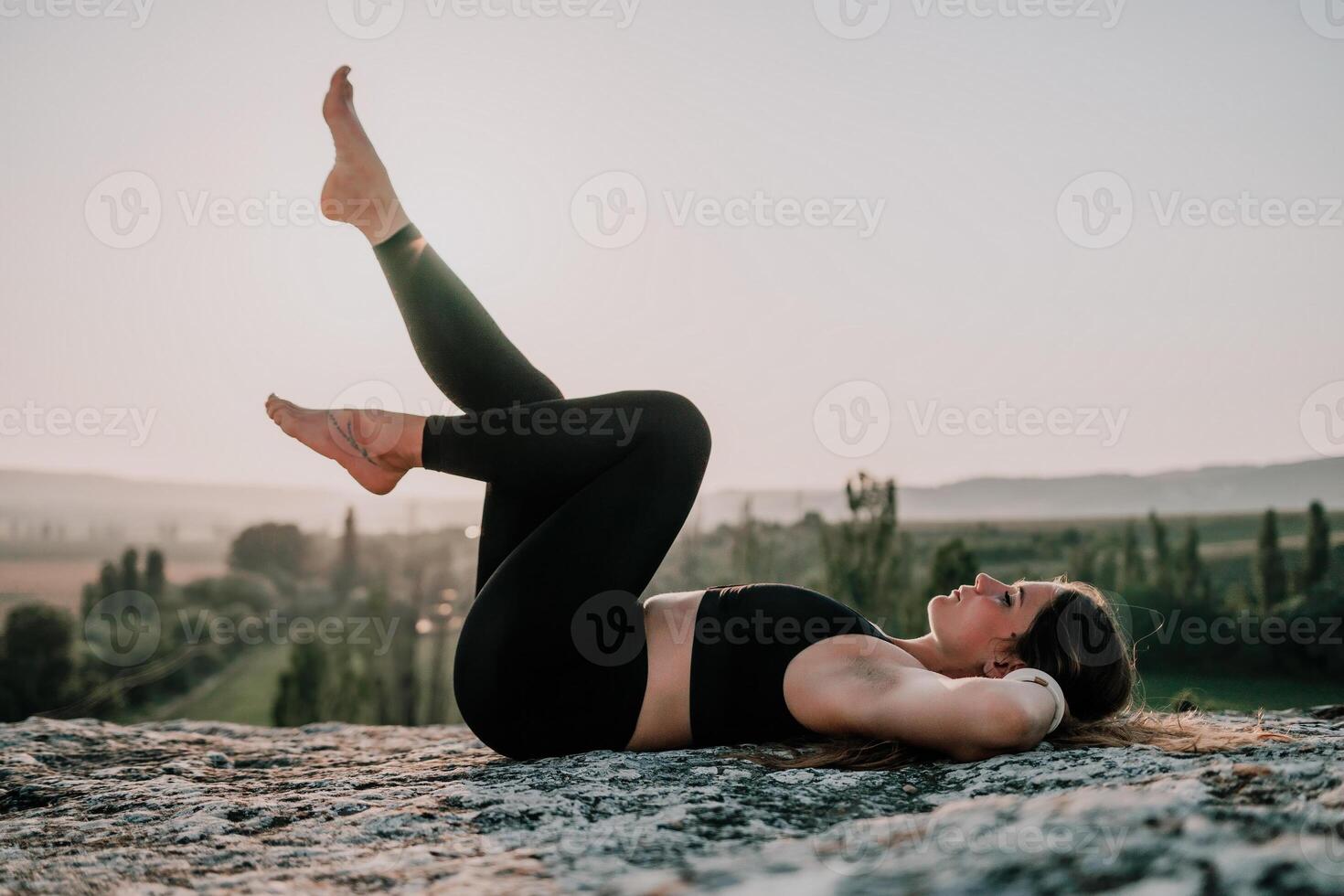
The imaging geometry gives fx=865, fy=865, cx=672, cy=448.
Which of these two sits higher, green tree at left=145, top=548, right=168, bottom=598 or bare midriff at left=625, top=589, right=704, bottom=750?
bare midriff at left=625, top=589, right=704, bottom=750

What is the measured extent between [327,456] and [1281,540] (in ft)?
33.8

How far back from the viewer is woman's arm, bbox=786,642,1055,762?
1.54 metres

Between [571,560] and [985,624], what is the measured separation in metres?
1.02

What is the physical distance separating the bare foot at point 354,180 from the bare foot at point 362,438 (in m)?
0.49

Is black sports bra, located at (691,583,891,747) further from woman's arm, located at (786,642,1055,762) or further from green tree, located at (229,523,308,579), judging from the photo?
green tree, located at (229,523,308,579)

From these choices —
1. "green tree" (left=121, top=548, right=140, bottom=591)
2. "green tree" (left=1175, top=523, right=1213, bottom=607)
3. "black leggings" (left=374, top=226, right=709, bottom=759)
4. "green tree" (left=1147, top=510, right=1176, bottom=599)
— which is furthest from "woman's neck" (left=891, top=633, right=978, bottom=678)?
"green tree" (left=121, top=548, right=140, bottom=591)

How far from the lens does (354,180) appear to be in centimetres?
229

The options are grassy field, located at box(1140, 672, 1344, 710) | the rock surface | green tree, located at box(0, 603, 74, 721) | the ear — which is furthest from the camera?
green tree, located at box(0, 603, 74, 721)

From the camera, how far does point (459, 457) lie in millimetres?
1867

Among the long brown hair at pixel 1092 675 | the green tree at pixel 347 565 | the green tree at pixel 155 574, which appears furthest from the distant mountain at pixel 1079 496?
the green tree at pixel 155 574

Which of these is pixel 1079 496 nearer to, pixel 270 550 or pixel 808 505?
pixel 808 505

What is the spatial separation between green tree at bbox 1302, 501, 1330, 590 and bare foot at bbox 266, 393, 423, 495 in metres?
9.97

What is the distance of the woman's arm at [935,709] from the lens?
5.06ft

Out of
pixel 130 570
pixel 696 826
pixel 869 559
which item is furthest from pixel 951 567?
pixel 130 570
